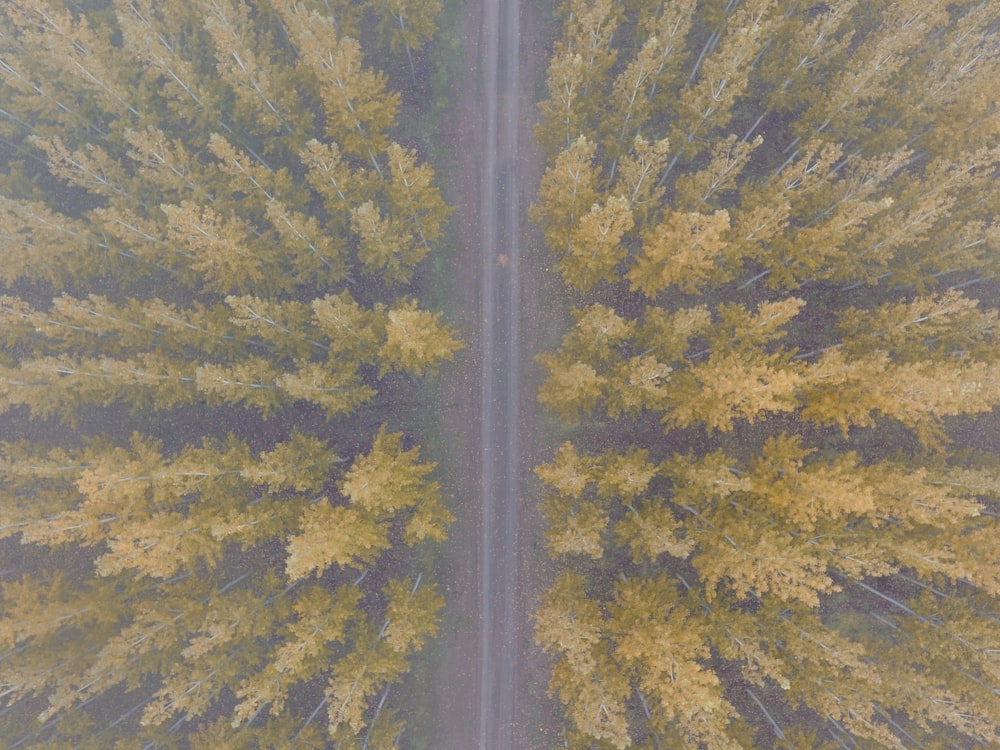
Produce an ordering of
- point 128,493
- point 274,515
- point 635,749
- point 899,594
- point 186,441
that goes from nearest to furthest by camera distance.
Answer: point 128,493
point 274,515
point 635,749
point 899,594
point 186,441

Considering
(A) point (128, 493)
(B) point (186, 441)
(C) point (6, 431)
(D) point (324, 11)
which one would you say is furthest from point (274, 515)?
(D) point (324, 11)

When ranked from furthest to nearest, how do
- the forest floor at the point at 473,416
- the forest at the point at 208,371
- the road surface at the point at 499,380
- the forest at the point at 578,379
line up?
the road surface at the point at 499,380, the forest floor at the point at 473,416, the forest at the point at 208,371, the forest at the point at 578,379

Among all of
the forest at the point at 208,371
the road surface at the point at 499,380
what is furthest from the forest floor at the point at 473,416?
the forest at the point at 208,371

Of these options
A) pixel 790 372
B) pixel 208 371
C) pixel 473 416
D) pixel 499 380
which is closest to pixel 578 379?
pixel 790 372

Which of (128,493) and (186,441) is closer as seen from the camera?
(128,493)

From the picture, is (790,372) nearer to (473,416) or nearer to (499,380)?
(499,380)

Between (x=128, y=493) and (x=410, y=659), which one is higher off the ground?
(x=128, y=493)

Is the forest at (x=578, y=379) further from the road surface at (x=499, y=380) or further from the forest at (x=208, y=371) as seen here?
the road surface at (x=499, y=380)

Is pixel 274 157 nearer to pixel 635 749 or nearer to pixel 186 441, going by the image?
pixel 186 441
